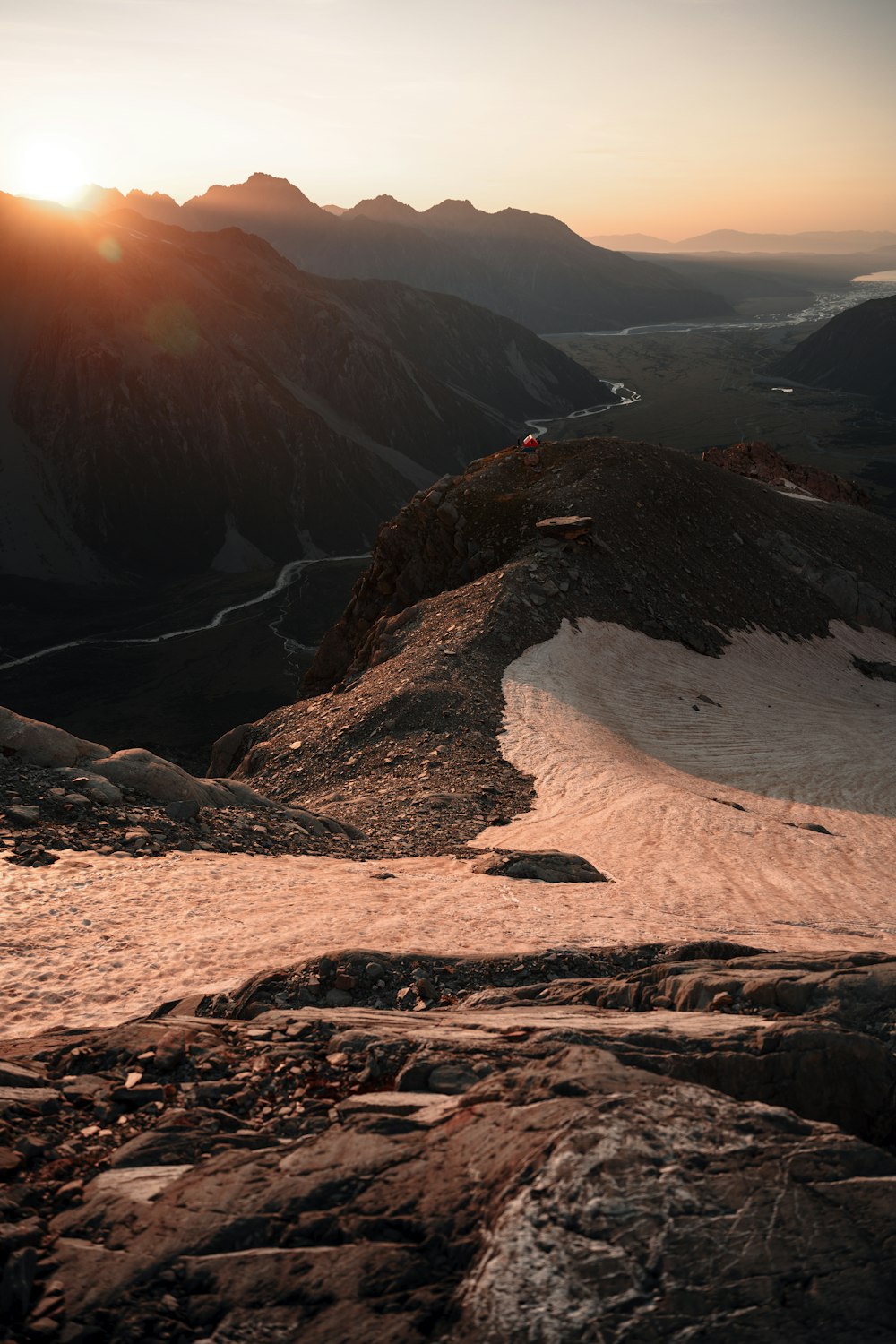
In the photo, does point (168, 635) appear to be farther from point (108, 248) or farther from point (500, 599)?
point (108, 248)

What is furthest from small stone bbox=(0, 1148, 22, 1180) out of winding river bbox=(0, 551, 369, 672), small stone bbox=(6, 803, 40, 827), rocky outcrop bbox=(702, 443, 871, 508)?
winding river bbox=(0, 551, 369, 672)

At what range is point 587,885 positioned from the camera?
62.7ft

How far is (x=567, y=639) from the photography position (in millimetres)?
39031

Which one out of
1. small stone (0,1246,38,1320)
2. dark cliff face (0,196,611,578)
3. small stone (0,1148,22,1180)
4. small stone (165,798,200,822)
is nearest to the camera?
small stone (0,1246,38,1320)

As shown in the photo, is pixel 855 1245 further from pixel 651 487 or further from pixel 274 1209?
pixel 651 487

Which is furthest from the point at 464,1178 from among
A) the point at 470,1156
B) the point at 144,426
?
the point at 144,426

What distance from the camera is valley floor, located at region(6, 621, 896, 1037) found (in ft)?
43.7

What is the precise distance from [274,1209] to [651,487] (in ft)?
164

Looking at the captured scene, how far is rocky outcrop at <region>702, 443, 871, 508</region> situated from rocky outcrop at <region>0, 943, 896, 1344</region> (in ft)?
241

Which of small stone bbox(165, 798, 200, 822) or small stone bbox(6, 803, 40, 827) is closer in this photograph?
small stone bbox(6, 803, 40, 827)

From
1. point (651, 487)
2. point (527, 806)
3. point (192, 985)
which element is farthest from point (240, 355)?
point (192, 985)

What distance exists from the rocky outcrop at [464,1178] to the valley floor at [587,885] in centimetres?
344

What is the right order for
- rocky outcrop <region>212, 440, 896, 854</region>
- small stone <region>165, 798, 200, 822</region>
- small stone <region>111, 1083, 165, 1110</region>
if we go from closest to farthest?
small stone <region>111, 1083, 165, 1110</region>, small stone <region>165, 798, 200, 822</region>, rocky outcrop <region>212, 440, 896, 854</region>

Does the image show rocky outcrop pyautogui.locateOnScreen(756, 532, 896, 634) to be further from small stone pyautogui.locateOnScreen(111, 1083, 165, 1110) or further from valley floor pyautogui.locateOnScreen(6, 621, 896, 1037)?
small stone pyautogui.locateOnScreen(111, 1083, 165, 1110)
